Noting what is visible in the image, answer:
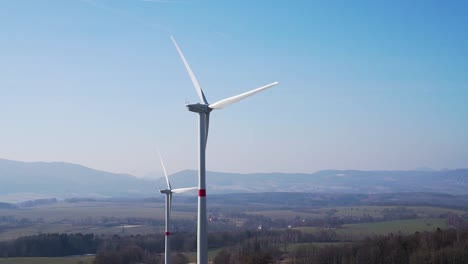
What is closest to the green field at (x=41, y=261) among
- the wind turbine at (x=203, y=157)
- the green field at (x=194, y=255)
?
the green field at (x=194, y=255)

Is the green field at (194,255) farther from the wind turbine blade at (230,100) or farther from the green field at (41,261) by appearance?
the wind turbine blade at (230,100)

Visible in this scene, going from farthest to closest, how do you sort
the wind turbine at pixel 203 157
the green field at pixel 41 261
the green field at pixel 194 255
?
1. the green field at pixel 41 261
2. the green field at pixel 194 255
3. the wind turbine at pixel 203 157

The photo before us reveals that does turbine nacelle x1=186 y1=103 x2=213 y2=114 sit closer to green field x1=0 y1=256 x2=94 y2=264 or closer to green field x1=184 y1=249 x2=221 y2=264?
green field x1=184 y1=249 x2=221 y2=264

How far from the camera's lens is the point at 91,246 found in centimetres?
10544

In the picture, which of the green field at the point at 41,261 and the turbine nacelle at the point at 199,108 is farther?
the green field at the point at 41,261

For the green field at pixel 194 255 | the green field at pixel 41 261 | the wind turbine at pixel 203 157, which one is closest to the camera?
the wind turbine at pixel 203 157

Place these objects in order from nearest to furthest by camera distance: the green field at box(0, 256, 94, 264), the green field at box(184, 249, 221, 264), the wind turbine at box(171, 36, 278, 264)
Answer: the wind turbine at box(171, 36, 278, 264)
the green field at box(184, 249, 221, 264)
the green field at box(0, 256, 94, 264)

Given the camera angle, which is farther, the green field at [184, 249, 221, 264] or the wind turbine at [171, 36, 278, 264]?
the green field at [184, 249, 221, 264]

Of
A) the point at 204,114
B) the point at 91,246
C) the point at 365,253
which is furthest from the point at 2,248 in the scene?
the point at 204,114

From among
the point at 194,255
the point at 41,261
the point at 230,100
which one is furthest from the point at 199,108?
the point at 41,261

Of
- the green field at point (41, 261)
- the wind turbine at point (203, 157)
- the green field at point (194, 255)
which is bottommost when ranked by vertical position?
the green field at point (41, 261)

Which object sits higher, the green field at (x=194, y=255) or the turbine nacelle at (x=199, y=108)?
the turbine nacelle at (x=199, y=108)

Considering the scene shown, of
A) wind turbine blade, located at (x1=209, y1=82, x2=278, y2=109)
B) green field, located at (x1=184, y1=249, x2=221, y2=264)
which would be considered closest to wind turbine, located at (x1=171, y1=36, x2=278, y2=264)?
wind turbine blade, located at (x1=209, y1=82, x2=278, y2=109)

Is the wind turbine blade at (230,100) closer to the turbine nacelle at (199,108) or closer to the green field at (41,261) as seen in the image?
the turbine nacelle at (199,108)
